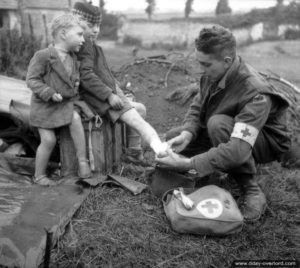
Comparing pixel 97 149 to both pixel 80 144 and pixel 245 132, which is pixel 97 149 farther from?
pixel 245 132

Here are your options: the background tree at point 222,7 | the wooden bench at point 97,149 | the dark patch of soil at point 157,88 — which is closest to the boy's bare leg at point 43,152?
the wooden bench at point 97,149

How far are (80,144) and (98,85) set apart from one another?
0.56m

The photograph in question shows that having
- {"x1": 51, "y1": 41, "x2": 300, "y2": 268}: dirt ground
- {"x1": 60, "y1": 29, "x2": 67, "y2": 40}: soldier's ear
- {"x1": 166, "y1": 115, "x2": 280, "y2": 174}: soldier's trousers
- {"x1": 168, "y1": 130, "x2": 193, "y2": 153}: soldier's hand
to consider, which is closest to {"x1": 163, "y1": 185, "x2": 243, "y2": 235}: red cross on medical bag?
{"x1": 51, "y1": 41, "x2": 300, "y2": 268}: dirt ground

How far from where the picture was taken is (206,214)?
8.89 feet

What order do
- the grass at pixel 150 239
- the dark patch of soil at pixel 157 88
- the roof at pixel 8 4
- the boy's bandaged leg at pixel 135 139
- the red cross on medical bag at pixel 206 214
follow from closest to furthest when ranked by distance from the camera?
the grass at pixel 150 239, the red cross on medical bag at pixel 206 214, the boy's bandaged leg at pixel 135 139, the dark patch of soil at pixel 157 88, the roof at pixel 8 4

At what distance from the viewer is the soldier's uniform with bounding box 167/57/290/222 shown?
9.57 feet

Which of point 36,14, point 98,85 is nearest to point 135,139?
point 98,85

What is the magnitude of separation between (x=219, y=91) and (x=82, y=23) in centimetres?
148

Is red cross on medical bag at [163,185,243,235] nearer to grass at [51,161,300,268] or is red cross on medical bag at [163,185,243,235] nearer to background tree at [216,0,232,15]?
grass at [51,161,300,268]

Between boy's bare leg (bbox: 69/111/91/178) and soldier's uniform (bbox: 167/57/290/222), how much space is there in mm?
903

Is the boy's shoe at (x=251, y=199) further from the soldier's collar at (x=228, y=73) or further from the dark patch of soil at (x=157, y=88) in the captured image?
the dark patch of soil at (x=157, y=88)

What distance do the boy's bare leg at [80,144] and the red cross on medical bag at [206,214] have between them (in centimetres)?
99

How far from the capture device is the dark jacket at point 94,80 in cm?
363

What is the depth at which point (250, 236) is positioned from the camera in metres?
2.85
